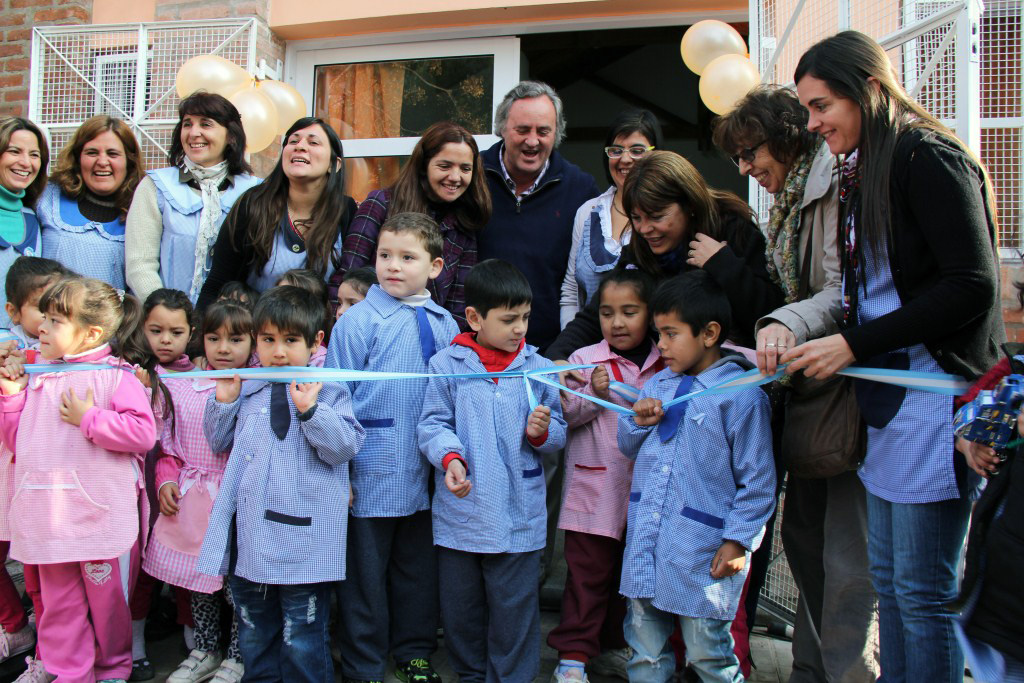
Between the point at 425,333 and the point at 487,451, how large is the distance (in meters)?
0.55

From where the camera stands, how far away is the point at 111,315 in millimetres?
3266

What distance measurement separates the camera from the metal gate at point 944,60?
11.1ft

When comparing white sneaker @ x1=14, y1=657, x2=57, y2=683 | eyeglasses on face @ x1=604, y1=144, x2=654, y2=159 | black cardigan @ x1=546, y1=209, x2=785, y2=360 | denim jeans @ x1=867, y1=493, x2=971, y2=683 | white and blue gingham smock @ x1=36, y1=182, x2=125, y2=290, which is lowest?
white sneaker @ x1=14, y1=657, x2=57, y2=683

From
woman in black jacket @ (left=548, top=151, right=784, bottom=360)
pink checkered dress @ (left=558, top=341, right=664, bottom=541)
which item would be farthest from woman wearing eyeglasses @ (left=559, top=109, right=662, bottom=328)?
pink checkered dress @ (left=558, top=341, right=664, bottom=541)

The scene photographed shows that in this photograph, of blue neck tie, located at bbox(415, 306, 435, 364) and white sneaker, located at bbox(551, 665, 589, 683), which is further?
blue neck tie, located at bbox(415, 306, 435, 364)

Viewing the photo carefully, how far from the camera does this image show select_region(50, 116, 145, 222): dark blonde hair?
4.09 meters

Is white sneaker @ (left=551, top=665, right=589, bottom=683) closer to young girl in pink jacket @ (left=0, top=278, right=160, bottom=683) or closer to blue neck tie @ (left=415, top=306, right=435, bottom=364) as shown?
blue neck tie @ (left=415, top=306, right=435, bottom=364)

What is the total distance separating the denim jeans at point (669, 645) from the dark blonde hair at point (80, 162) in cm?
305

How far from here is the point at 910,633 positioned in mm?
2301

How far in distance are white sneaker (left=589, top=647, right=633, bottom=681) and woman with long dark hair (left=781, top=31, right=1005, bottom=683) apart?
1.10 meters

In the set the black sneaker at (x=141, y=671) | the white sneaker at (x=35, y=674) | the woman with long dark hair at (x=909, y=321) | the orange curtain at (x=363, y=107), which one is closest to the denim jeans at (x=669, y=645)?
the woman with long dark hair at (x=909, y=321)

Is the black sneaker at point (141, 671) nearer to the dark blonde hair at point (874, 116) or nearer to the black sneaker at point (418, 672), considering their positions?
the black sneaker at point (418, 672)

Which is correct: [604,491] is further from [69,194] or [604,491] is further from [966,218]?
[69,194]

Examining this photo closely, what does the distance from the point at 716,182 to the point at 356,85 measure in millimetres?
3823
